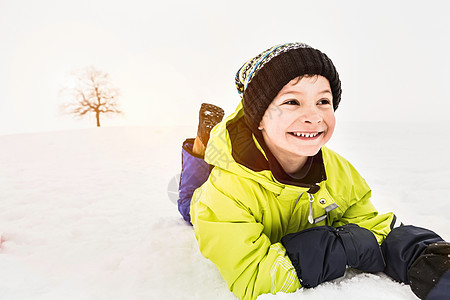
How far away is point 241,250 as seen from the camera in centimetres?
104

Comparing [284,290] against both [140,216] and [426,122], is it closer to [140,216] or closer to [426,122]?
[140,216]

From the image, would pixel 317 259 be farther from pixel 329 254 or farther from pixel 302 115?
pixel 302 115

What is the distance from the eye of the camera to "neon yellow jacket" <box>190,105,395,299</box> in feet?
3.40

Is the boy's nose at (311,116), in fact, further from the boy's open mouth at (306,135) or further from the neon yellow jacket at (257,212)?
the neon yellow jacket at (257,212)

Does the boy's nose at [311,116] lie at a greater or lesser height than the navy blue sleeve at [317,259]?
greater

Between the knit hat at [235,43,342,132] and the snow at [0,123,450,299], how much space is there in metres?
0.68

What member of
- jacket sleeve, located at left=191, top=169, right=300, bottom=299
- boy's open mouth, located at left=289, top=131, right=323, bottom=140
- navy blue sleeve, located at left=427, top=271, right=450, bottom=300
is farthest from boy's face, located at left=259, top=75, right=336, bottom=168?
navy blue sleeve, located at left=427, top=271, right=450, bottom=300

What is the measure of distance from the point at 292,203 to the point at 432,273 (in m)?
0.52

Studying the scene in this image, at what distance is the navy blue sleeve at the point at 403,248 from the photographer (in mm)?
993

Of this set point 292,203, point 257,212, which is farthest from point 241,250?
point 292,203

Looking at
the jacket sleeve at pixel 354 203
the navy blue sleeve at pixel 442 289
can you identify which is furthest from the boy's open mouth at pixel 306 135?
the navy blue sleeve at pixel 442 289

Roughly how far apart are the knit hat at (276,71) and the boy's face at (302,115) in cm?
3

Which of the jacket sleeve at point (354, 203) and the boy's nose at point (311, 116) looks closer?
the boy's nose at point (311, 116)

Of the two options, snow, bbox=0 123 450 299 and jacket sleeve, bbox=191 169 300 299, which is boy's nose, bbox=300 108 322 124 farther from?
snow, bbox=0 123 450 299
